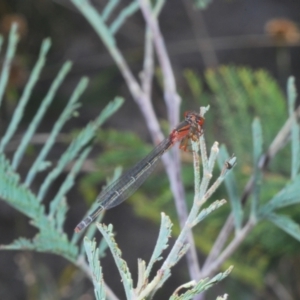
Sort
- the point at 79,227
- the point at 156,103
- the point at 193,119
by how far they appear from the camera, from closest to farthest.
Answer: the point at 79,227 < the point at 193,119 < the point at 156,103

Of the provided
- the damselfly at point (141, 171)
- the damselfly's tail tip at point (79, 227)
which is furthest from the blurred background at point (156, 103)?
the damselfly's tail tip at point (79, 227)

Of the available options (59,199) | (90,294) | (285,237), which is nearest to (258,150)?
(59,199)

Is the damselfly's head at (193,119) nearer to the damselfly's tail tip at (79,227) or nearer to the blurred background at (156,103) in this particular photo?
the damselfly's tail tip at (79,227)

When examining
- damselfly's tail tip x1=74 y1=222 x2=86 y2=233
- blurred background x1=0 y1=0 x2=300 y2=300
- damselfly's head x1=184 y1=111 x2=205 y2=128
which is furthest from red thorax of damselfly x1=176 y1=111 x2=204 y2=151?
blurred background x1=0 y1=0 x2=300 y2=300

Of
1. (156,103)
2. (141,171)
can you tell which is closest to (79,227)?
(141,171)

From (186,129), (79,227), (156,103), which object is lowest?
(79,227)

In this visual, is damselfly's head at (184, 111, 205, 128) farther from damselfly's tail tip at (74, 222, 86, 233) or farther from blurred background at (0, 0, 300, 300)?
blurred background at (0, 0, 300, 300)

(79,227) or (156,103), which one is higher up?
(156,103)

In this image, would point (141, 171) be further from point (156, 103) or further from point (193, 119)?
point (156, 103)

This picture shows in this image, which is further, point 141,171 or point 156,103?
point 156,103
